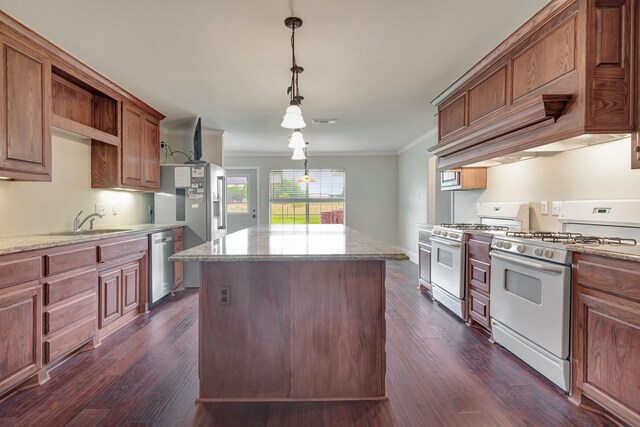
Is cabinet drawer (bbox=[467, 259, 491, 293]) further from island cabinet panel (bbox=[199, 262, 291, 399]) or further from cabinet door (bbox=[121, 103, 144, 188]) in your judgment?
cabinet door (bbox=[121, 103, 144, 188])

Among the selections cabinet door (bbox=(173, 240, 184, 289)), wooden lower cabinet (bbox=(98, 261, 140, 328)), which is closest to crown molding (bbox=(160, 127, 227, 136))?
cabinet door (bbox=(173, 240, 184, 289))

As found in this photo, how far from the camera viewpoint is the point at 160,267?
374 cm

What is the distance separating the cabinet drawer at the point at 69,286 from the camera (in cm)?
217

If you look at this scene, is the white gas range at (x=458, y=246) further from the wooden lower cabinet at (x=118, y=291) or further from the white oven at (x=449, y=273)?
the wooden lower cabinet at (x=118, y=291)

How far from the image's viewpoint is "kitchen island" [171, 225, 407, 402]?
1847 mm

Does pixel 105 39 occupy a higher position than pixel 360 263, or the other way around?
pixel 105 39

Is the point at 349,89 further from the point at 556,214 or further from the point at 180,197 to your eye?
the point at 180,197


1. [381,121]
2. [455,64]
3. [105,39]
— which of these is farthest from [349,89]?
[105,39]

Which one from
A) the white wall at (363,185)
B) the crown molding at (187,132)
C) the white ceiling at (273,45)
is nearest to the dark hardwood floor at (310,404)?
the white ceiling at (273,45)

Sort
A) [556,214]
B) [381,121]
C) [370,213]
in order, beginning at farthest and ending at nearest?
[370,213] → [381,121] → [556,214]

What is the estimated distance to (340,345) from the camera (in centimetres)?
186

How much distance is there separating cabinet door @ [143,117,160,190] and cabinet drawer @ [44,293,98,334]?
5.75 ft

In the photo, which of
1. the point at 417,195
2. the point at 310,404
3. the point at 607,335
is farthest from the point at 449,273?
the point at 417,195

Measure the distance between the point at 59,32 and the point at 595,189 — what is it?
3.96 meters
